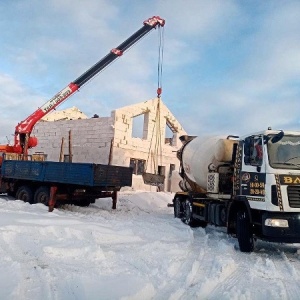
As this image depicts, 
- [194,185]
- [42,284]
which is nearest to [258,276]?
[42,284]

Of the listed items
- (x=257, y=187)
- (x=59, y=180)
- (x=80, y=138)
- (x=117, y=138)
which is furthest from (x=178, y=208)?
(x=80, y=138)

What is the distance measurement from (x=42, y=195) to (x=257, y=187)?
31.2 ft

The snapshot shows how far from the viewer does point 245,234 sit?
8117 millimetres

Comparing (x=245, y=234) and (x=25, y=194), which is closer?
(x=245, y=234)

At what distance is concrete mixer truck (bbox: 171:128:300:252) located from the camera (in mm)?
7348

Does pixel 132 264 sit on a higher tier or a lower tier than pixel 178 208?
lower

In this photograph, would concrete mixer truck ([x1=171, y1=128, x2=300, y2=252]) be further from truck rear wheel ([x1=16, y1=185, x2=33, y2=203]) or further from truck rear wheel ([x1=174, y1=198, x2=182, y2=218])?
truck rear wheel ([x1=16, y1=185, x2=33, y2=203])

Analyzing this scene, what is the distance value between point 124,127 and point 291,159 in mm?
17104

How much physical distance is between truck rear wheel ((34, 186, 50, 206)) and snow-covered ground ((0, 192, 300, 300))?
405cm

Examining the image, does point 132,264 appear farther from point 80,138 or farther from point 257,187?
point 80,138

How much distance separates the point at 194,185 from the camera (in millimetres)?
12812

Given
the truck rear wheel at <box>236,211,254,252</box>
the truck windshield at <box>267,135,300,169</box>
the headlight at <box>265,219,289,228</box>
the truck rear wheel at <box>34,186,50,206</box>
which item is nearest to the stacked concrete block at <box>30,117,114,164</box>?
the truck rear wheel at <box>34,186,50,206</box>

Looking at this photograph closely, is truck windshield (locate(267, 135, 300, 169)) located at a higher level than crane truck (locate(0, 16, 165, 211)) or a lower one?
higher

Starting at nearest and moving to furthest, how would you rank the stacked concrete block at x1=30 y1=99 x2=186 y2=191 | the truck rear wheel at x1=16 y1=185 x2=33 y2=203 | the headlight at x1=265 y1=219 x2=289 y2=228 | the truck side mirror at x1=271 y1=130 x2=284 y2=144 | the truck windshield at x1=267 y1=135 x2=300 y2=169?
the headlight at x1=265 y1=219 x2=289 y2=228 → the truck windshield at x1=267 y1=135 x2=300 y2=169 → the truck side mirror at x1=271 y1=130 x2=284 y2=144 → the truck rear wheel at x1=16 y1=185 x2=33 y2=203 → the stacked concrete block at x1=30 y1=99 x2=186 y2=191
